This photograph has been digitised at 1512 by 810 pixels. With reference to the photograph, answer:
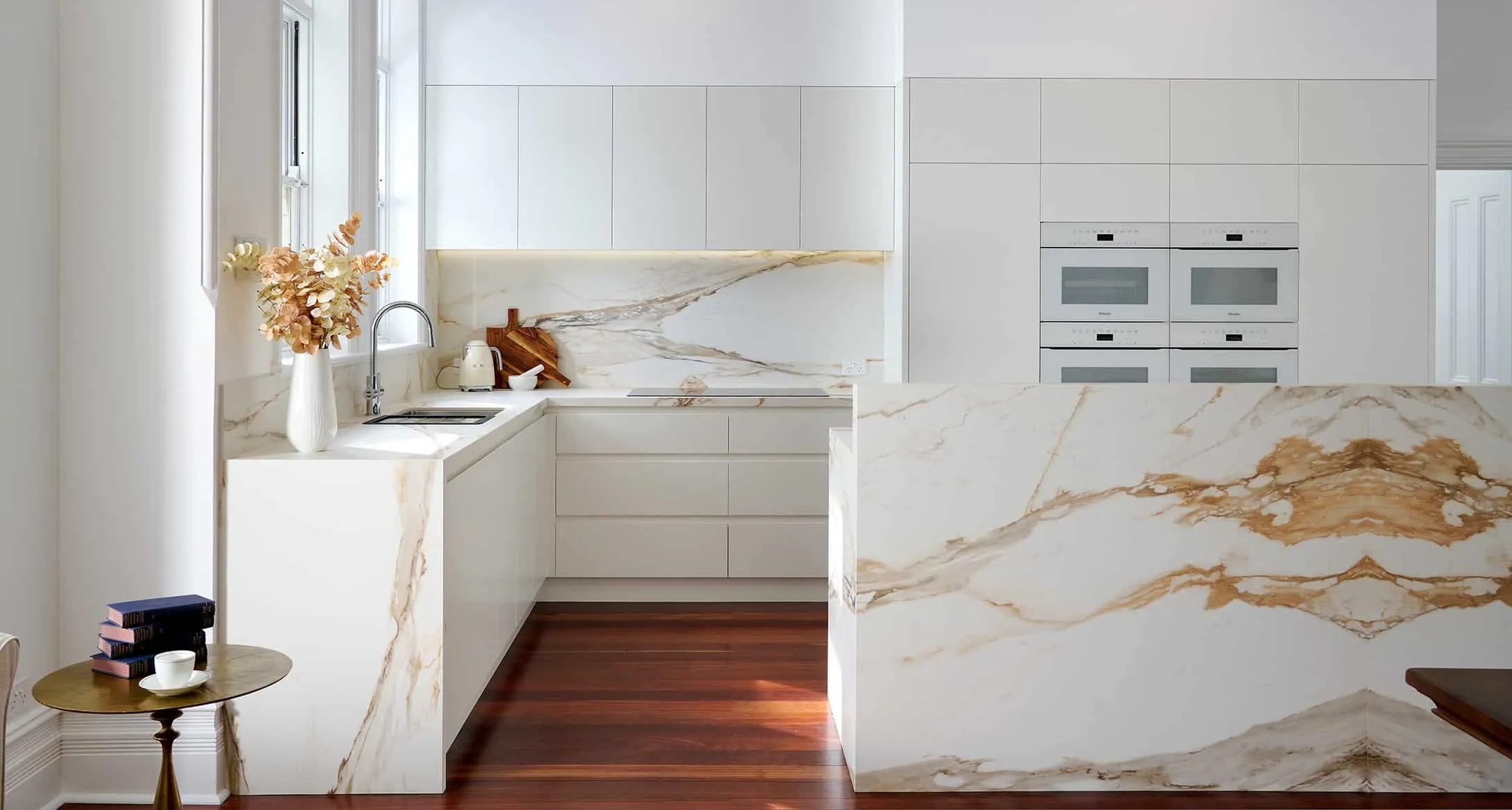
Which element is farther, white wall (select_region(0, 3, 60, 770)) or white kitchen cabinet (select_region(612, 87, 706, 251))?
white kitchen cabinet (select_region(612, 87, 706, 251))

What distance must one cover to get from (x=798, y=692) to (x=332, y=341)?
64.0 inches

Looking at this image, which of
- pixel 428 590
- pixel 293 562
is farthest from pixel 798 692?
pixel 293 562

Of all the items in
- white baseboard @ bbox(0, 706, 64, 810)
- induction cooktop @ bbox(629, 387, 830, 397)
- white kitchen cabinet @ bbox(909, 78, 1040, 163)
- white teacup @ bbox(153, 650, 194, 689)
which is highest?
white kitchen cabinet @ bbox(909, 78, 1040, 163)

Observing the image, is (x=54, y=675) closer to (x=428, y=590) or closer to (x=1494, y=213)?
(x=428, y=590)

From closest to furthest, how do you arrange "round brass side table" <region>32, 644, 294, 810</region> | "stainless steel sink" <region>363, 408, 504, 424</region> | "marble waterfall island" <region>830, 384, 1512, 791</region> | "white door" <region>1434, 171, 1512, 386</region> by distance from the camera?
"round brass side table" <region>32, 644, 294, 810</region> → "marble waterfall island" <region>830, 384, 1512, 791</region> → "stainless steel sink" <region>363, 408, 504, 424</region> → "white door" <region>1434, 171, 1512, 386</region>

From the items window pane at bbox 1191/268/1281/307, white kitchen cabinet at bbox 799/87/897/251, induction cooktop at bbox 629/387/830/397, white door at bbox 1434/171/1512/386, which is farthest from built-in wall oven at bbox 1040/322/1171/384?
white door at bbox 1434/171/1512/386

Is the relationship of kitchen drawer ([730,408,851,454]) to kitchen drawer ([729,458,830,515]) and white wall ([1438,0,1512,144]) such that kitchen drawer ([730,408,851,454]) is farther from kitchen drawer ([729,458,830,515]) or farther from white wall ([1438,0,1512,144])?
white wall ([1438,0,1512,144])

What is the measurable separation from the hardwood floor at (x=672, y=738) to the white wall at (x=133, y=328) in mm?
542

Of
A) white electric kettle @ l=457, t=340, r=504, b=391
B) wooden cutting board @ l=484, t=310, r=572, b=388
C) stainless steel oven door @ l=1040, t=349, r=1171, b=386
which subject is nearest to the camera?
stainless steel oven door @ l=1040, t=349, r=1171, b=386

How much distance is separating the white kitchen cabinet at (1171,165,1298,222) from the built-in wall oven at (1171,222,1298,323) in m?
0.05

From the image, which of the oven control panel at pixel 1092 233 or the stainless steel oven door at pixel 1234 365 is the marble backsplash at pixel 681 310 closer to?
the oven control panel at pixel 1092 233

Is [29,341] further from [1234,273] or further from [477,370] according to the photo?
[1234,273]

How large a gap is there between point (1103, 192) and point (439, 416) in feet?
8.56

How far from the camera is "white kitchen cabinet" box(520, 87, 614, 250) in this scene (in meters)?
4.62
